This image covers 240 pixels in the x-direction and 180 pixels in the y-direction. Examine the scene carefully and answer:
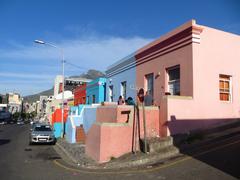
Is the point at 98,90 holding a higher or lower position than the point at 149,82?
higher

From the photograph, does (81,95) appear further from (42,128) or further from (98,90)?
(42,128)

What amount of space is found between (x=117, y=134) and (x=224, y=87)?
6.57m

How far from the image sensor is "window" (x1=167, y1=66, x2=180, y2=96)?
1558 centimetres

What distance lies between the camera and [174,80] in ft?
52.0

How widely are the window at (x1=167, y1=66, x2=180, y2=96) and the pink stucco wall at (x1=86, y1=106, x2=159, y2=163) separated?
257 centimetres

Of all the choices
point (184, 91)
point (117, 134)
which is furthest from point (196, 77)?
point (117, 134)

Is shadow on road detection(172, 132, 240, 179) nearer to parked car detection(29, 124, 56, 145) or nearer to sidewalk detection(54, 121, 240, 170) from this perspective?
sidewalk detection(54, 121, 240, 170)

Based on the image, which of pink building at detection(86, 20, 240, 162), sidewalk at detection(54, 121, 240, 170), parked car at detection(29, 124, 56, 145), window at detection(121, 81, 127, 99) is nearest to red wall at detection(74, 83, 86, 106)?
window at detection(121, 81, 127, 99)

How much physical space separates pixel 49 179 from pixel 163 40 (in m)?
10.0

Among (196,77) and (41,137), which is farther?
(41,137)

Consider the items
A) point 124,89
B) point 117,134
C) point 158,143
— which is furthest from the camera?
point 124,89

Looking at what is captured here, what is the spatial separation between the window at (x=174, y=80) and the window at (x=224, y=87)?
2.12 m

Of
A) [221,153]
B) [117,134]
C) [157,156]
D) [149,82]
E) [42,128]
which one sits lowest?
[157,156]

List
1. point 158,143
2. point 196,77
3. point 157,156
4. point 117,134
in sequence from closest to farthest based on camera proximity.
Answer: point 157,156
point 158,143
point 117,134
point 196,77
